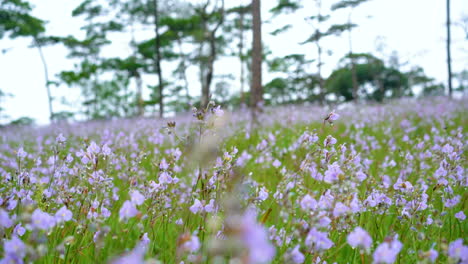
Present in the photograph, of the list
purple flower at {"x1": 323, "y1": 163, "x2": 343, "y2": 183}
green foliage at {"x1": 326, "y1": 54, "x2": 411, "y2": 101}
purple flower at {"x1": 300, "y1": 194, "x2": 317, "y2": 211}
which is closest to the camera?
purple flower at {"x1": 300, "y1": 194, "x2": 317, "y2": 211}

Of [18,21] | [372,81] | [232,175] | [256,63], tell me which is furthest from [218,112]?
[372,81]

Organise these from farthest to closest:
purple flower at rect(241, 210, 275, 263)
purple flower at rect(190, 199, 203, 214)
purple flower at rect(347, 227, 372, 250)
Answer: purple flower at rect(190, 199, 203, 214) → purple flower at rect(347, 227, 372, 250) → purple flower at rect(241, 210, 275, 263)

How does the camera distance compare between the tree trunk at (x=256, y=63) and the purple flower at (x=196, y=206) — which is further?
the tree trunk at (x=256, y=63)

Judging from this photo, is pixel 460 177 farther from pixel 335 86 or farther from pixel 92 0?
pixel 335 86

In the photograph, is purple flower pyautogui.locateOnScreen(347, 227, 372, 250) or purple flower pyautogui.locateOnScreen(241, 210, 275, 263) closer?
purple flower pyautogui.locateOnScreen(241, 210, 275, 263)

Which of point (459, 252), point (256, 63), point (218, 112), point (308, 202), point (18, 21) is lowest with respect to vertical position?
point (459, 252)

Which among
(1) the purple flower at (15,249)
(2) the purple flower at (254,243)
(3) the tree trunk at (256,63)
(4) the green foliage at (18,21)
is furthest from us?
(4) the green foliage at (18,21)

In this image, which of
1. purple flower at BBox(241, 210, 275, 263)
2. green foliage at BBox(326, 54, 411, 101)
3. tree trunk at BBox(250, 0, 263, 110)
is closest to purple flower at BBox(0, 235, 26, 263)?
purple flower at BBox(241, 210, 275, 263)

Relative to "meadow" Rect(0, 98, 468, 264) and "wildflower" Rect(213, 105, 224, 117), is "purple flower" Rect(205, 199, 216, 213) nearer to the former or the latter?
"meadow" Rect(0, 98, 468, 264)

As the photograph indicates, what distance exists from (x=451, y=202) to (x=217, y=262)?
5.94 feet

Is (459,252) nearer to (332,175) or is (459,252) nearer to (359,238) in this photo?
(359,238)

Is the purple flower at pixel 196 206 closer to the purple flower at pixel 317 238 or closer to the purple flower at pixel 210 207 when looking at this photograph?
the purple flower at pixel 210 207

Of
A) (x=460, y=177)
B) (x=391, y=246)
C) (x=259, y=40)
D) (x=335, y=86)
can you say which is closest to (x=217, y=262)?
(x=391, y=246)

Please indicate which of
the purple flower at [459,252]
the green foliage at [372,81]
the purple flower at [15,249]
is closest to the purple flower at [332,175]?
the purple flower at [459,252]
